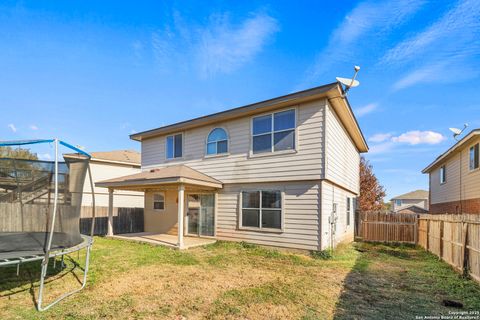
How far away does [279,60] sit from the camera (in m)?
12.1

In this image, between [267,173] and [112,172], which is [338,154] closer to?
[267,173]

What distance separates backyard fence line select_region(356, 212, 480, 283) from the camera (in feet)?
20.4

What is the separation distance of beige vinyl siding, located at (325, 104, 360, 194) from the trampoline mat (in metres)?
6.98

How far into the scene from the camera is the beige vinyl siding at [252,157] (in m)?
8.52

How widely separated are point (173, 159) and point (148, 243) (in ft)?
13.2

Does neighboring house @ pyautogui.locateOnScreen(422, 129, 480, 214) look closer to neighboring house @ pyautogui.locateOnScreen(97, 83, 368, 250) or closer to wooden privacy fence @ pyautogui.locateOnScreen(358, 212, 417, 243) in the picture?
wooden privacy fence @ pyautogui.locateOnScreen(358, 212, 417, 243)

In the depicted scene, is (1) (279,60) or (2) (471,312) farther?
(1) (279,60)

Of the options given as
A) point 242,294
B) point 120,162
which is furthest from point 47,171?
point 120,162

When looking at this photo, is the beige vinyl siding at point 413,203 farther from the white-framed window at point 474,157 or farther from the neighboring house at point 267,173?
the neighboring house at point 267,173

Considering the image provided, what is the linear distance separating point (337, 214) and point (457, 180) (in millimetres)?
8482

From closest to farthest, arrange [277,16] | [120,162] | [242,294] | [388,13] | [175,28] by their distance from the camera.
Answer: [242,294] < [388,13] < [277,16] < [175,28] < [120,162]

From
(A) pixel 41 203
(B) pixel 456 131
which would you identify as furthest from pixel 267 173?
(B) pixel 456 131

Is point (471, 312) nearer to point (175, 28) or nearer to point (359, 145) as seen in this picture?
point (359, 145)

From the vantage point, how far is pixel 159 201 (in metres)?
13.1
